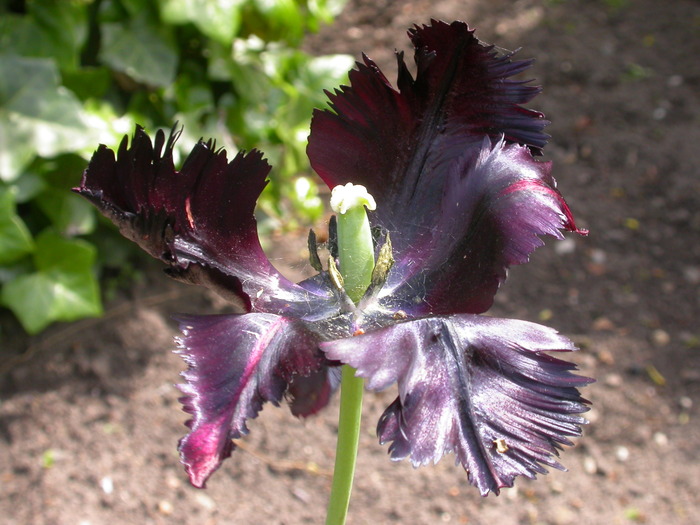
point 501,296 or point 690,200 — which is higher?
point 690,200

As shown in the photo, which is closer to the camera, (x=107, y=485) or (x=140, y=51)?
(x=107, y=485)

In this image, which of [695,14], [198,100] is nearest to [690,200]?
[695,14]

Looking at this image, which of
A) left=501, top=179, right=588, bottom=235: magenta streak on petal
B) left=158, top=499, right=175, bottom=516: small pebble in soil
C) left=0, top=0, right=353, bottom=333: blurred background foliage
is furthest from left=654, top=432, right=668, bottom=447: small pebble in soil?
left=501, top=179, right=588, bottom=235: magenta streak on petal

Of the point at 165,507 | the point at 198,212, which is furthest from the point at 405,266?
the point at 165,507

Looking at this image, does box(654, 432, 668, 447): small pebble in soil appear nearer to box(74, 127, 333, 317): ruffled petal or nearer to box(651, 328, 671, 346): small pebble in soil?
box(651, 328, 671, 346): small pebble in soil

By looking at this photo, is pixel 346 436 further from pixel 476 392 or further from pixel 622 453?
pixel 622 453

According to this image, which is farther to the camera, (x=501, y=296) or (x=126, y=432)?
(x=501, y=296)

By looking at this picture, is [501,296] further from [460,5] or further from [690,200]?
[460,5]

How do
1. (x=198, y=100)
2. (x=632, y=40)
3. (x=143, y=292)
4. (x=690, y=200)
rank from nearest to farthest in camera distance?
1. (x=198, y=100)
2. (x=143, y=292)
3. (x=690, y=200)
4. (x=632, y=40)
